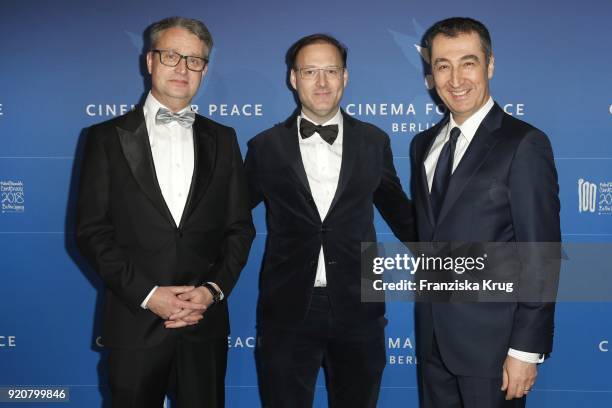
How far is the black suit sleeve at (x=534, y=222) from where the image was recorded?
84.9 inches

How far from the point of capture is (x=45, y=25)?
361 cm

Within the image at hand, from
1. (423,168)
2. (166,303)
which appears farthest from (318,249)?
(166,303)

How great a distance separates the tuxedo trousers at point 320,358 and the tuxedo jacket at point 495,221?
39 centimetres

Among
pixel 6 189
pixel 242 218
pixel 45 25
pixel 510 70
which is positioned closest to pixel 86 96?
pixel 45 25

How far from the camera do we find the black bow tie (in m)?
2.79

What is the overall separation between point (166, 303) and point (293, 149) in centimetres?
93

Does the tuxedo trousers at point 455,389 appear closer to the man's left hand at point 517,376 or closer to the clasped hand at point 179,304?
the man's left hand at point 517,376

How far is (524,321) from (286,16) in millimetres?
2253

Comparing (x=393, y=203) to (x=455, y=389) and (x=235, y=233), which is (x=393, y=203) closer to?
(x=235, y=233)

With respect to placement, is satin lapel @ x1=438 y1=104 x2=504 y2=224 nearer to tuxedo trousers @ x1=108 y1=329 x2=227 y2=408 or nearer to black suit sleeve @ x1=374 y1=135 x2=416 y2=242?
black suit sleeve @ x1=374 y1=135 x2=416 y2=242

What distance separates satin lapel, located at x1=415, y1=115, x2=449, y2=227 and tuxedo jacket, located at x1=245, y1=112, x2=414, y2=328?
0.26 m

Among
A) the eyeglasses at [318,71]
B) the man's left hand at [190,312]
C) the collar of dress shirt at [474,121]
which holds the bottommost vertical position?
the man's left hand at [190,312]

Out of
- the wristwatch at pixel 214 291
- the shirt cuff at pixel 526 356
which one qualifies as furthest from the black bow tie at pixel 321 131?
the shirt cuff at pixel 526 356

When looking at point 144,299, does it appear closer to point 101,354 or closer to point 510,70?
point 101,354
